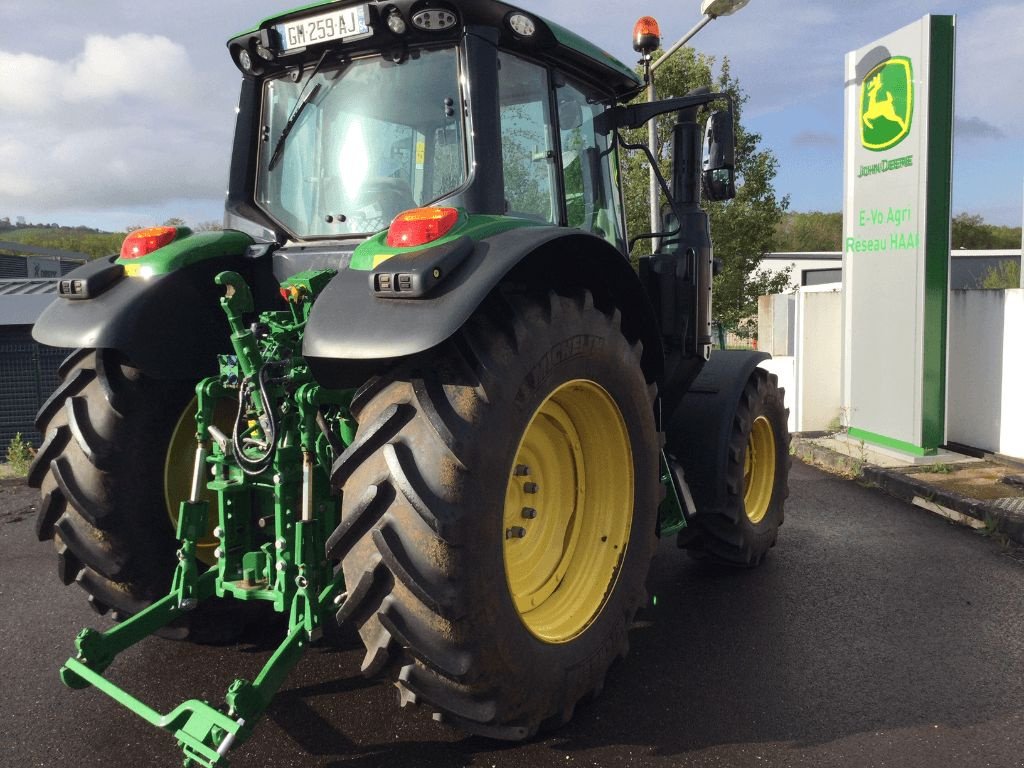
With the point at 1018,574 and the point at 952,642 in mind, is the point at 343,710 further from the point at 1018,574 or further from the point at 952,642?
the point at 1018,574

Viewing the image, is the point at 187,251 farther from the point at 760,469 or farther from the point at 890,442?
the point at 890,442

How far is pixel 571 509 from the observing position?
3016 millimetres

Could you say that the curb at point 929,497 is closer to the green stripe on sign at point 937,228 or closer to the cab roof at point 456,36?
the green stripe on sign at point 937,228

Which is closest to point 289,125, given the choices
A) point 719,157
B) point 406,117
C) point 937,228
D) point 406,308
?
point 406,117

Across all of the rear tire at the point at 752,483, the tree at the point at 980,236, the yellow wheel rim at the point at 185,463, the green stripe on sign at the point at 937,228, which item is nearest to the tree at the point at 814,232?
the tree at the point at 980,236

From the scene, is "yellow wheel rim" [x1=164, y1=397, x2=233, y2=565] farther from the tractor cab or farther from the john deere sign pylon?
the john deere sign pylon

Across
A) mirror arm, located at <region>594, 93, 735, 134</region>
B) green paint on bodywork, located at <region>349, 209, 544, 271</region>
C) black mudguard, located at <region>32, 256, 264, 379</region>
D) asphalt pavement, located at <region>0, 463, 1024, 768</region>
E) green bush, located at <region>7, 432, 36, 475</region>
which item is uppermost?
mirror arm, located at <region>594, 93, 735, 134</region>

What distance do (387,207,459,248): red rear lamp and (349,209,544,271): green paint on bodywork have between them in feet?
0.06

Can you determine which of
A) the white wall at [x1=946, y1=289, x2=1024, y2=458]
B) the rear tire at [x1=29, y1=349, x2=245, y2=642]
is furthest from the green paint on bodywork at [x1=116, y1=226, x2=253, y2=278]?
the white wall at [x1=946, y1=289, x2=1024, y2=458]

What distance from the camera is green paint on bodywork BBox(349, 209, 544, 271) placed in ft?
7.69

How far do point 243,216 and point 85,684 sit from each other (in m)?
1.85

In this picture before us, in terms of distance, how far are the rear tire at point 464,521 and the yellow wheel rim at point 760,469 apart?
2.19m

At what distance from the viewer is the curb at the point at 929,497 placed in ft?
16.7

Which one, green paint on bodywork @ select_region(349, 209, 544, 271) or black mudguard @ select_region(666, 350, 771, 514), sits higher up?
green paint on bodywork @ select_region(349, 209, 544, 271)
